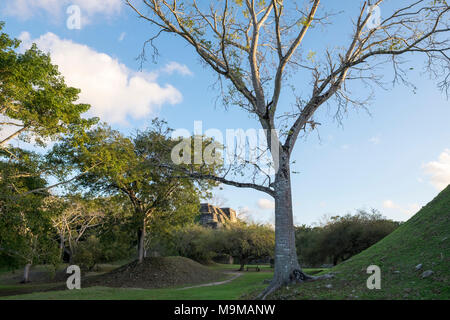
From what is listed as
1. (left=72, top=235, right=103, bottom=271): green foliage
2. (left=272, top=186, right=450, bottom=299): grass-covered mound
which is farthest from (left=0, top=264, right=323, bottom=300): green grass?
(left=72, top=235, right=103, bottom=271): green foliage

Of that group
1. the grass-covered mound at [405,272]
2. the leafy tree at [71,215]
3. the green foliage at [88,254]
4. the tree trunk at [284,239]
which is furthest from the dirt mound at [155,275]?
the grass-covered mound at [405,272]

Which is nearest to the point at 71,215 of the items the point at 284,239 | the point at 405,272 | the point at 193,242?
the point at 193,242

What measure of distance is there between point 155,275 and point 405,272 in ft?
60.5

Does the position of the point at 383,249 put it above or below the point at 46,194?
below

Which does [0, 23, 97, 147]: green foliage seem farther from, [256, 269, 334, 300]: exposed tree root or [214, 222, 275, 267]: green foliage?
[214, 222, 275, 267]: green foliage

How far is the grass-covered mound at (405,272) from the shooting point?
629 centimetres

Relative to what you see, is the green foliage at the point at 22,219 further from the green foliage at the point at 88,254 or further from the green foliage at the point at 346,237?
the green foliage at the point at 346,237

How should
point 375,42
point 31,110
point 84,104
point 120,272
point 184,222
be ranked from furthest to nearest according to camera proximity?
1. point 184,222
2. point 120,272
3. point 84,104
4. point 31,110
5. point 375,42

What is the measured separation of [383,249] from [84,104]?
1552cm
